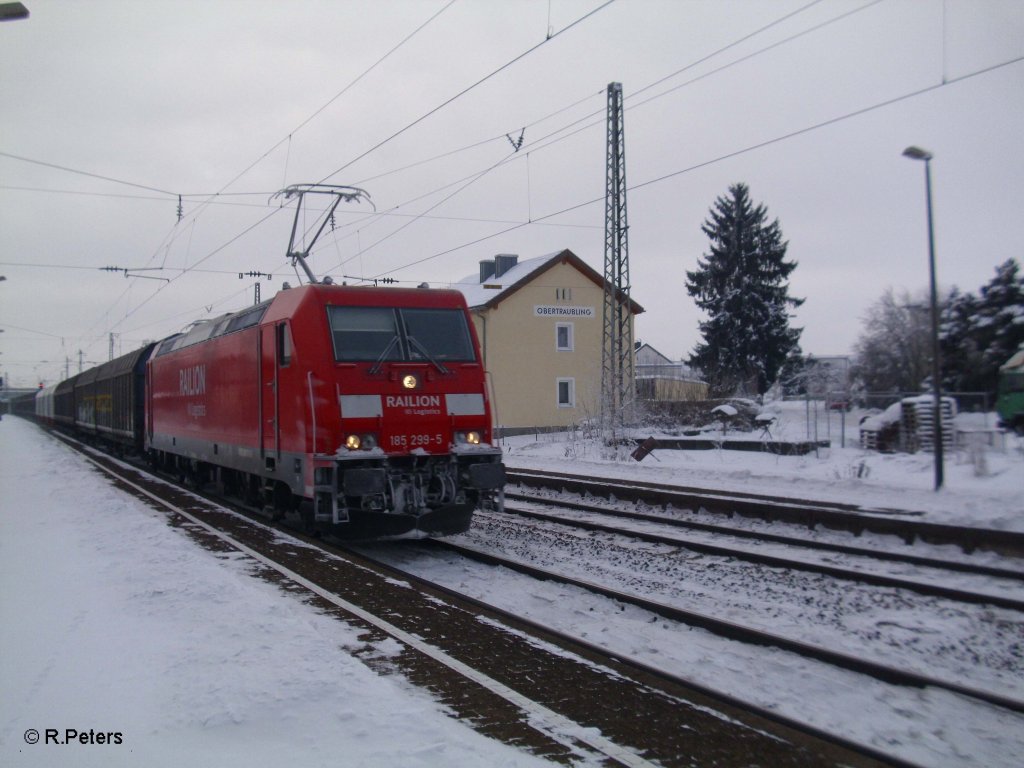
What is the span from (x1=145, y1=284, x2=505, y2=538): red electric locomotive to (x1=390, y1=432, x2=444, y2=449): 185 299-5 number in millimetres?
12

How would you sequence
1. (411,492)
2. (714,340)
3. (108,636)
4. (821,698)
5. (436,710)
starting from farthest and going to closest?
(714,340)
(411,492)
(108,636)
(821,698)
(436,710)

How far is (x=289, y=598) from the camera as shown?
7.64 m

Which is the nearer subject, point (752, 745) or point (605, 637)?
point (752, 745)

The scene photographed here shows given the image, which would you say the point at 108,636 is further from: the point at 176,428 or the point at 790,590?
the point at 176,428

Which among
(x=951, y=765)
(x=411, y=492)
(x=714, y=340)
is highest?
(x=714, y=340)

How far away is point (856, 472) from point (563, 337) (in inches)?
1042

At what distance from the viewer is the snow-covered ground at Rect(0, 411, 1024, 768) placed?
4320 millimetres

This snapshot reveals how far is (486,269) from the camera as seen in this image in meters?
46.6

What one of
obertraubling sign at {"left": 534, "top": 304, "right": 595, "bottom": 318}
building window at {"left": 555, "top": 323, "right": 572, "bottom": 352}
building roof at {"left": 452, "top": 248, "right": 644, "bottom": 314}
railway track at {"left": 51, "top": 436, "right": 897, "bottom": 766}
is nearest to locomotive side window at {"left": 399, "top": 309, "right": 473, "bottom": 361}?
railway track at {"left": 51, "top": 436, "right": 897, "bottom": 766}

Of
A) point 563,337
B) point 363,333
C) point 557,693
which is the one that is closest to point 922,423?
point 363,333

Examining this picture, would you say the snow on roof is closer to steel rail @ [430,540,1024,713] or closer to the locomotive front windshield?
the locomotive front windshield

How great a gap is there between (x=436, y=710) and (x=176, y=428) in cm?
1508

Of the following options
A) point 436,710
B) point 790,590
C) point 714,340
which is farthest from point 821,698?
point 714,340

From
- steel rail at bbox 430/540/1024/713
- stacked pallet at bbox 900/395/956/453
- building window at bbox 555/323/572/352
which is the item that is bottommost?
steel rail at bbox 430/540/1024/713
